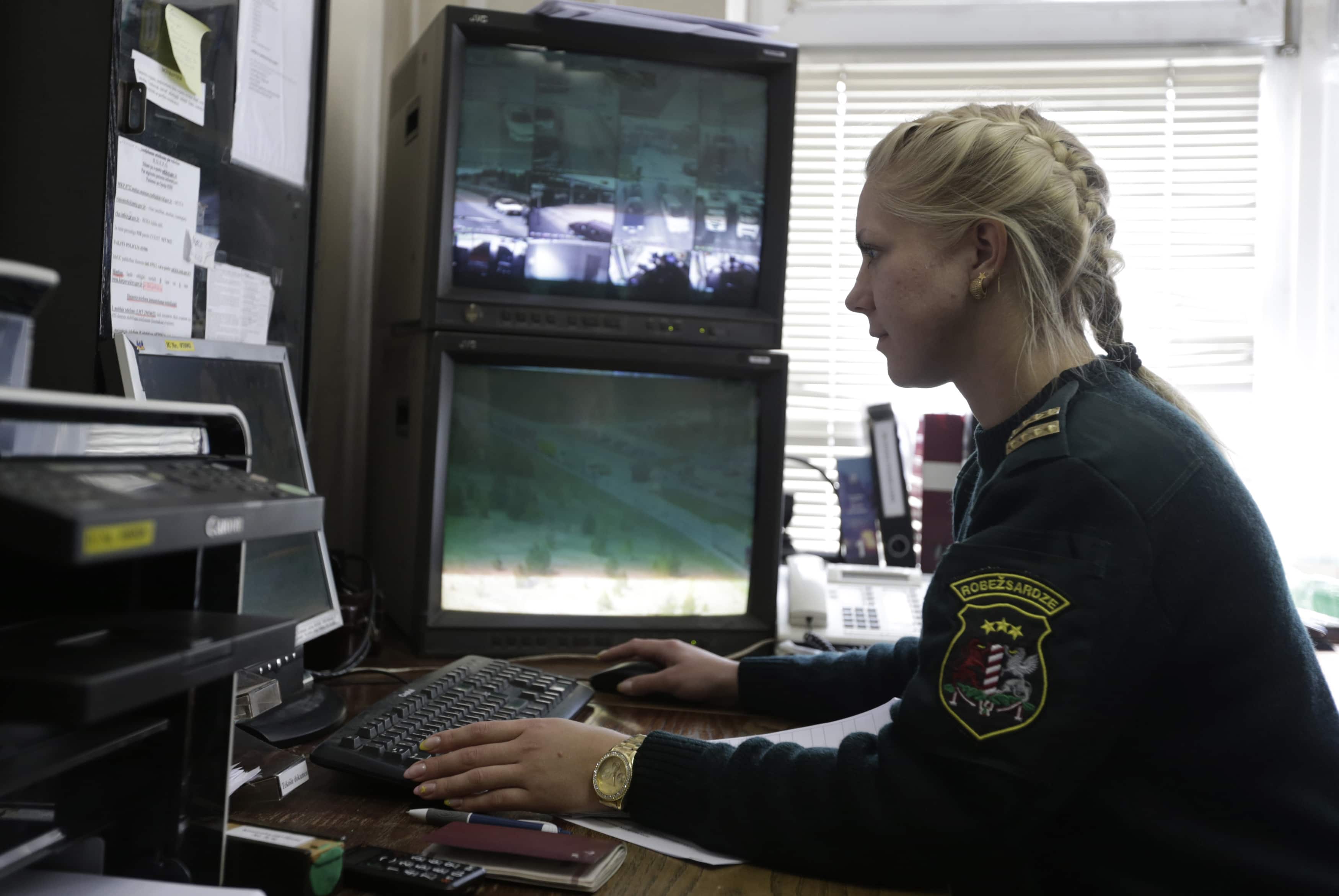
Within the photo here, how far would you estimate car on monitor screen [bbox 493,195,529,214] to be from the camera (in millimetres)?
1344

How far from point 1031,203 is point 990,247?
0.05m

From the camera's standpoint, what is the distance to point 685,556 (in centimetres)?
142

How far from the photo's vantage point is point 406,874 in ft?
2.15

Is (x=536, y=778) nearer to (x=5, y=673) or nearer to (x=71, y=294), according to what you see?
(x=5, y=673)

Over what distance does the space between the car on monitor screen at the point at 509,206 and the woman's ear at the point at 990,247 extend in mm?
661

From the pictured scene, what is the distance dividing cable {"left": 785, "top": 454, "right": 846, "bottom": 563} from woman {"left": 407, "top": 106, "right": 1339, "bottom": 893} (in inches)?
38.4

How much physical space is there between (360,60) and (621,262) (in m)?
0.68

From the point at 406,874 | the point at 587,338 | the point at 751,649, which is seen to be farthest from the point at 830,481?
the point at 406,874

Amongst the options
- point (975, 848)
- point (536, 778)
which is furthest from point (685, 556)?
point (975, 848)

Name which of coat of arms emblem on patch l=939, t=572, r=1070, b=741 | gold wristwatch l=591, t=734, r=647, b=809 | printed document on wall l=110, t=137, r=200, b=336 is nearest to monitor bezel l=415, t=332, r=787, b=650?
printed document on wall l=110, t=137, r=200, b=336

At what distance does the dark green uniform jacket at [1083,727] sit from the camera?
691mm

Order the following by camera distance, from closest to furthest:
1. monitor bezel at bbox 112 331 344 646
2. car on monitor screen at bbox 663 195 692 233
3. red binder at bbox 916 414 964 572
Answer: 1. monitor bezel at bbox 112 331 344 646
2. car on monitor screen at bbox 663 195 692 233
3. red binder at bbox 916 414 964 572

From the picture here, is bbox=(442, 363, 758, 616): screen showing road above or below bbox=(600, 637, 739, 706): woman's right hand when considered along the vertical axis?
above

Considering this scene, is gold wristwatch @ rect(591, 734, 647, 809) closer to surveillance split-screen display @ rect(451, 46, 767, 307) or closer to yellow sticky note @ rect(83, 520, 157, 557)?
yellow sticky note @ rect(83, 520, 157, 557)
